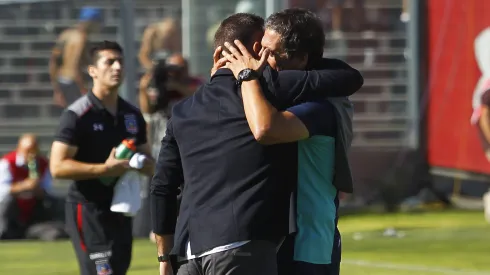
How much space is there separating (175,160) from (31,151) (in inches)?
456

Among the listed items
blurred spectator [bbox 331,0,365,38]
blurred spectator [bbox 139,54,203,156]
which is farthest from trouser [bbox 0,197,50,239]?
blurred spectator [bbox 331,0,365,38]

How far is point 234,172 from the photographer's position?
190 inches

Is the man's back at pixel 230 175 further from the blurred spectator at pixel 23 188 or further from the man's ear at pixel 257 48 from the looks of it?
the blurred spectator at pixel 23 188

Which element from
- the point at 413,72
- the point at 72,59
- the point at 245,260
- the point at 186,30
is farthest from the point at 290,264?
the point at 413,72

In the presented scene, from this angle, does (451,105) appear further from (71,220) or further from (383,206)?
(71,220)

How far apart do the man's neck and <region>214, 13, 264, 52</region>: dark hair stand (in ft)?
10.6

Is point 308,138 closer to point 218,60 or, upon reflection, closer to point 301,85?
point 301,85

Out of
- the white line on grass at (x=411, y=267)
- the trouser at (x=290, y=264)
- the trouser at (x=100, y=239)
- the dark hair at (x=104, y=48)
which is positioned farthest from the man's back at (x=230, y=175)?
the white line on grass at (x=411, y=267)

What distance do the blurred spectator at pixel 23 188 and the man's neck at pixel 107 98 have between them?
7959 mm

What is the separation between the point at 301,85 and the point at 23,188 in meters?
11.6

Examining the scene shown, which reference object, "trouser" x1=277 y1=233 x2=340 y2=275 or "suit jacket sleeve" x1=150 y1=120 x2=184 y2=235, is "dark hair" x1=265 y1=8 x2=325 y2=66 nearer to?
"suit jacket sleeve" x1=150 y1=120 x2=184 y2=235

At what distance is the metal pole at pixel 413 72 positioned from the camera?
64.6ft

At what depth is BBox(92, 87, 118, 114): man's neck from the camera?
817 centimetres

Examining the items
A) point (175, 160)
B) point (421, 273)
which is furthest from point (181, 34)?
point (175, 160)
